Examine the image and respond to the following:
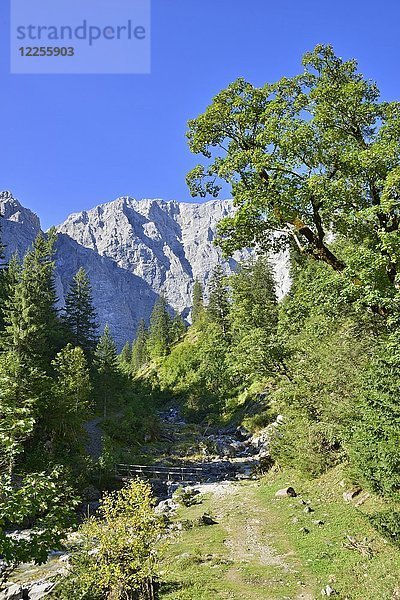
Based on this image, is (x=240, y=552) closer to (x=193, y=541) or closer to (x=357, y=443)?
(x=193, y=541)

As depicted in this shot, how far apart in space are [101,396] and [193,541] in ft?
115

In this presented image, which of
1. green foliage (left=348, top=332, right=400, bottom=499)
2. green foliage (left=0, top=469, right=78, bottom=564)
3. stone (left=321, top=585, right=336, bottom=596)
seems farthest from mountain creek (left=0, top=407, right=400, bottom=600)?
green foliage (left=0, top=469, right=78, bottom=564)

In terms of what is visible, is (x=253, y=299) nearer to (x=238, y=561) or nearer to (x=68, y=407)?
(x=68, y=407)

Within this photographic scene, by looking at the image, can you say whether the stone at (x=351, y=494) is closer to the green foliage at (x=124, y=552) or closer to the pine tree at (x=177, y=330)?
the green foliage at (x=124, y=552)

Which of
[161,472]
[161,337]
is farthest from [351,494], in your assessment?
[161,337]

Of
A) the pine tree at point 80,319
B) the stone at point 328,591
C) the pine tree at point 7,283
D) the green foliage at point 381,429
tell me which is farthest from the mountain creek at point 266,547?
the pine tree at point 80,319

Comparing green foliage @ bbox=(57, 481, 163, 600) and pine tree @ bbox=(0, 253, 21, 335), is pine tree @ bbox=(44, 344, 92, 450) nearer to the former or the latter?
pine tree @ bbox=(0, 253, 21, 335)

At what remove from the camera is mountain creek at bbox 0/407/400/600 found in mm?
10242

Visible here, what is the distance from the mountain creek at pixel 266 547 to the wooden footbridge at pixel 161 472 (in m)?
3.04

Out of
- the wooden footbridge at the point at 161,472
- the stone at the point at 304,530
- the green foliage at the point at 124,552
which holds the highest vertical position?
the green foliage at the point at 124,552

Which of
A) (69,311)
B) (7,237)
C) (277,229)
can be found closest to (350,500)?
(277,229)

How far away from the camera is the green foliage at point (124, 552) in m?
9.10

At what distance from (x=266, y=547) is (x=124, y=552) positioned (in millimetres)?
6796

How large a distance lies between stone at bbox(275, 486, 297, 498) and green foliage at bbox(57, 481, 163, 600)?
40.7 ft
